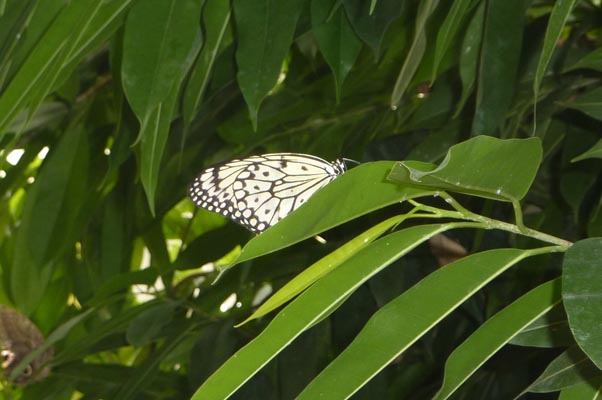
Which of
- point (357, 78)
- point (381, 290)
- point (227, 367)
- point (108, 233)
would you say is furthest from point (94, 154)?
point (227, 367)

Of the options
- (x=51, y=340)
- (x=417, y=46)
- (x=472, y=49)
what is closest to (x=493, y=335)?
(x=417, y=46)

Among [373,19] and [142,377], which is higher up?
[373,19]

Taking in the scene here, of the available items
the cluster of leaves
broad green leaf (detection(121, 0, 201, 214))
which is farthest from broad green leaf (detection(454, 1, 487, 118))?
broad green leaf (detection(121, 0, 201, 214))

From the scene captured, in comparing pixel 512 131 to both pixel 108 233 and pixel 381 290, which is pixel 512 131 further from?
pixel 108 233

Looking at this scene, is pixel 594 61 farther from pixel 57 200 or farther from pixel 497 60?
pixel 57 200

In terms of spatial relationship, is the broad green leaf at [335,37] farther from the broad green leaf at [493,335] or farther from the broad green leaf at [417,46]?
the broad green leaf at [493,335]

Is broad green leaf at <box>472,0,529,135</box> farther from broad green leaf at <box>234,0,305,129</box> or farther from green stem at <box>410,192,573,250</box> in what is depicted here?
green stem at <box>410,192,573,250</box>

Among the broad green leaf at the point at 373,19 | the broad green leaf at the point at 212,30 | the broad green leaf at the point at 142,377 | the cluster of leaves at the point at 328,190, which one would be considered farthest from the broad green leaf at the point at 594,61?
the broad green leaf at the point at 142,377
